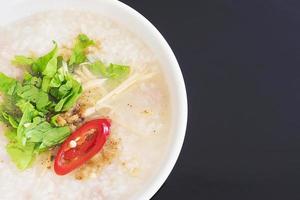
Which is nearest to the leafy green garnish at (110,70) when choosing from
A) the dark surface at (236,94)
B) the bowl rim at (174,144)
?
the bowl rim at (174,144)

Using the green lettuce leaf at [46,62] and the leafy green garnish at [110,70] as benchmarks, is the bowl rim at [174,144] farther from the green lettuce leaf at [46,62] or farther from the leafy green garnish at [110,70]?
the green lettuce leaf at [46,62]

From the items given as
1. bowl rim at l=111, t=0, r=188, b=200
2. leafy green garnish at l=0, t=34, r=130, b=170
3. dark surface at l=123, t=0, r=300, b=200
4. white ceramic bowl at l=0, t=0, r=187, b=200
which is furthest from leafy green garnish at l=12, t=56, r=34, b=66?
dark surface at l=123, t=0, r=300, b=200

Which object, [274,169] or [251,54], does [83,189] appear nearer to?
[274,169]

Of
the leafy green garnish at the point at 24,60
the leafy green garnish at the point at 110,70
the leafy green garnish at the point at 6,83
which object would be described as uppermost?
the leafy green garnish at the point at 110,70

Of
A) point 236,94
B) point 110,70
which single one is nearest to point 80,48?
point 110,70

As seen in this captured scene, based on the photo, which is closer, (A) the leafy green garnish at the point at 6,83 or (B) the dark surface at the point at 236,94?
(A) the leafy green garnish at the point at 6,83

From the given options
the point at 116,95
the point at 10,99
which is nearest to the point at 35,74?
the point at 10,99

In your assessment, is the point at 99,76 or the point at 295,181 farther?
the point at 295,181
